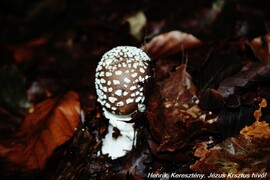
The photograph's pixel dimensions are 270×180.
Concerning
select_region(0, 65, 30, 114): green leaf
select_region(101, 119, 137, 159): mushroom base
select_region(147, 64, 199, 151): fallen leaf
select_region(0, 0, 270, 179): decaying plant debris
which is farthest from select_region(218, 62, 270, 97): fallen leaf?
select_region(0, 65, 30, 114): green leaf

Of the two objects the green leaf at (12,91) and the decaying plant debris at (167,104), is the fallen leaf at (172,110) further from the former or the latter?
the green leaf at (12,91)

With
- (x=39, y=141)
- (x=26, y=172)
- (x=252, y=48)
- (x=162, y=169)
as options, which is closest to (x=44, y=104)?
(x=39, y=141)

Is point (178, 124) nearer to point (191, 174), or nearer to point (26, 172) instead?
point (191, 174)

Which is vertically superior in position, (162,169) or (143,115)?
(143,115)

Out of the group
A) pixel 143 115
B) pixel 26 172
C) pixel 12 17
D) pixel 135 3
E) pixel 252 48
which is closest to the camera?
pixel 143 115

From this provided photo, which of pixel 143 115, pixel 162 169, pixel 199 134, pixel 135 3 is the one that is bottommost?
pixel 162 169

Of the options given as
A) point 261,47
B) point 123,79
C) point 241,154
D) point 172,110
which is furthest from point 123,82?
point 261,47

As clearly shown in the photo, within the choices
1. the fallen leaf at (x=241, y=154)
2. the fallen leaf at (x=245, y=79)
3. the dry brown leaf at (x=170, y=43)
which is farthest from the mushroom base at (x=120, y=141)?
the dry brown leaf at (x=170, y=43)

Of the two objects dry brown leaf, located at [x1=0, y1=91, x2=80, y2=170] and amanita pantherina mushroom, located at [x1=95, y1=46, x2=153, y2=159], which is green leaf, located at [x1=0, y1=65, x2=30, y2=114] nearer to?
dry brown leaf, located at [x1=0, y1=91, x2=80, y2=170]
